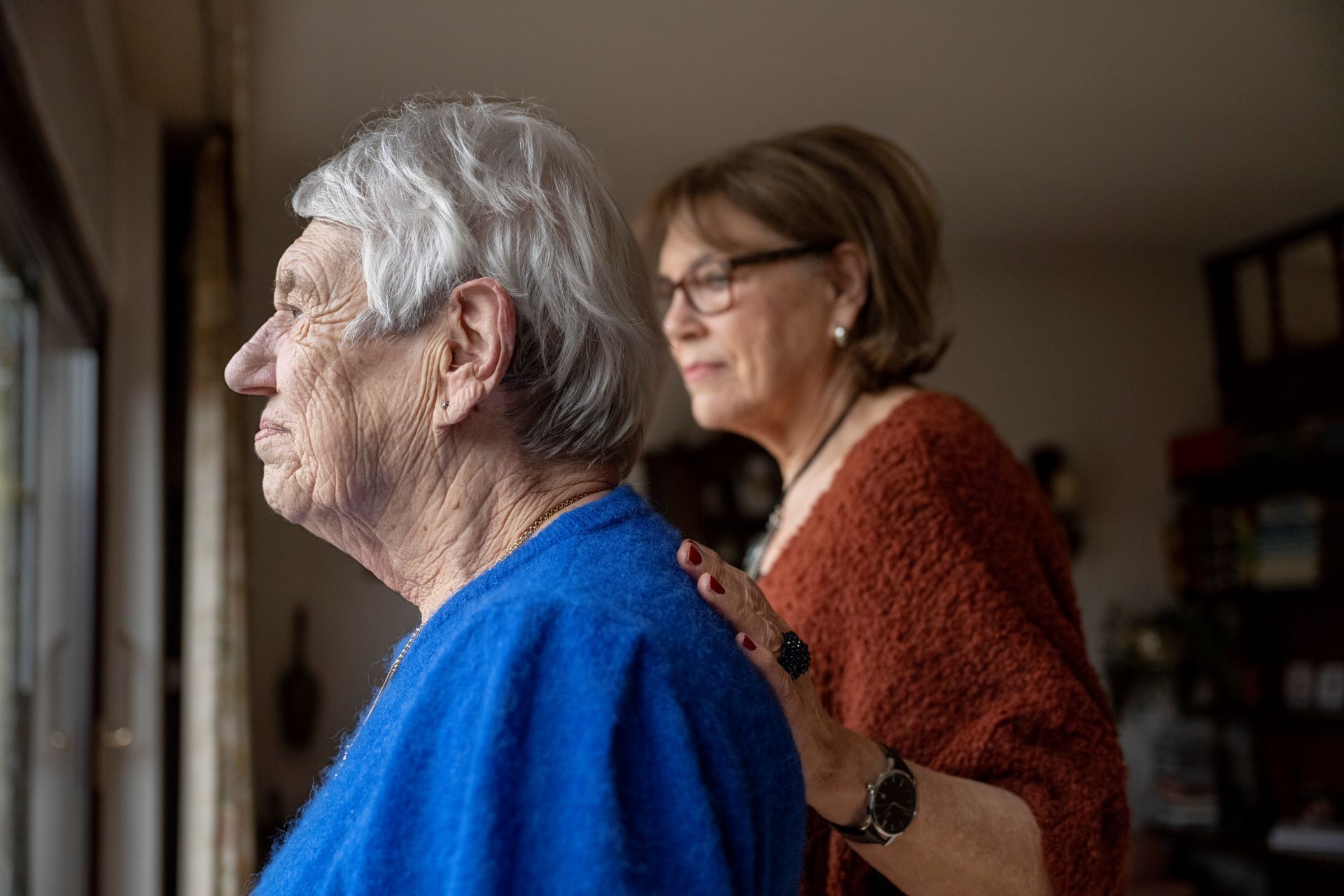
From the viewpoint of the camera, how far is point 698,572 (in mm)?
791

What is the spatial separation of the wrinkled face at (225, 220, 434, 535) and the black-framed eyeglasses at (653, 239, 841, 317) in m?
0.64

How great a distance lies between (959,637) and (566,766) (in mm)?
573

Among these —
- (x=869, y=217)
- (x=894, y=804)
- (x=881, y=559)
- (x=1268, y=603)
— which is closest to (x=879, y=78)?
(x=869, y=217)

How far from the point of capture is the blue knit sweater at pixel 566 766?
1.94ft

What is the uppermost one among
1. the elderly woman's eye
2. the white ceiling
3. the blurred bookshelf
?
the white ceiling

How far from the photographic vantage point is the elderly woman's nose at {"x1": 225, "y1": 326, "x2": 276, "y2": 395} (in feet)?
2.83

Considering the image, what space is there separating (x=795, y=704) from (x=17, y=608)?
89.0 inches

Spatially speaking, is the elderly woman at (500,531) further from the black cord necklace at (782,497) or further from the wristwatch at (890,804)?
the black cord necklace at (782,497)

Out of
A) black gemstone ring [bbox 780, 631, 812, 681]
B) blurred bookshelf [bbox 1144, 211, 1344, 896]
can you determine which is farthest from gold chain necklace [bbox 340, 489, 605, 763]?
blurred bookshelf [bbox 1144, 211, 1344, 896]

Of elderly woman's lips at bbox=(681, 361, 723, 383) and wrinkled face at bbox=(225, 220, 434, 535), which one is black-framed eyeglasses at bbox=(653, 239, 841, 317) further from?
wrinkled face at bbox=(225, 220, 434, 535)

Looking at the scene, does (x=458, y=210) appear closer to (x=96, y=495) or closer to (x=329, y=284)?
(x=329, y=284)

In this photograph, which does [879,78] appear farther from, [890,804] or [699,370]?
[890,804]

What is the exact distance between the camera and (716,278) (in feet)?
4.84

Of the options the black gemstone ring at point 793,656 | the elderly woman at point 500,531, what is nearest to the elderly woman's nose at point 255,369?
the elderly woman at point 500,531
